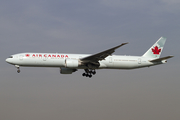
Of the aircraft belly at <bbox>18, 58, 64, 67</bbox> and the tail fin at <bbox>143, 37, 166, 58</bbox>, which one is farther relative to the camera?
the tail fin at <bbox>143, 37, 166, 58</bbox>

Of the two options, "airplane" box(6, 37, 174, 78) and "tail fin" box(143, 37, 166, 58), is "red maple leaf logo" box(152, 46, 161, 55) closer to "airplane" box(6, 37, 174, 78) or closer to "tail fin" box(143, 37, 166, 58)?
"tail fin" box(143, 37, 166, 58)

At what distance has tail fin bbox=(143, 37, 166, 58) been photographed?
147ft

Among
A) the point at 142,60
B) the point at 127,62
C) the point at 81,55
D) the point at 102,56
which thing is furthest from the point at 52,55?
the point at 142,60

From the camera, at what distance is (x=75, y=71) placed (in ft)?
148

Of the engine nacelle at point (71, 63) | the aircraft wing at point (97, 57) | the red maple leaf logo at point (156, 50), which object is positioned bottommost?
the engine nacelle at point (71, 63)

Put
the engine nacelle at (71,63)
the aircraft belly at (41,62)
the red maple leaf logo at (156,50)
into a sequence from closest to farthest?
the engine nacelle at (71,63), the aircraft belly at (41,62), the red maple leaf logo at (156,50)

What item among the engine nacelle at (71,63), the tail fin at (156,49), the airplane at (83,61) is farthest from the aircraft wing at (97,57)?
the tail fin at (156,49)


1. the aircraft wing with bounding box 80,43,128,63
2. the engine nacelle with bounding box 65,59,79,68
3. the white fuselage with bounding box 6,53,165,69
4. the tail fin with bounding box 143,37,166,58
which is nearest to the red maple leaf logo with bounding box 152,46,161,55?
the tail fin with bounding box 143,37,166,58

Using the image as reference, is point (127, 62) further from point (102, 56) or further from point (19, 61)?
point (19, 61)

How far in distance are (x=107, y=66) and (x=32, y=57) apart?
1119cm

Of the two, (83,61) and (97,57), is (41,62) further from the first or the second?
(97,57)

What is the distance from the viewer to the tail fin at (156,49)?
44.8 metres

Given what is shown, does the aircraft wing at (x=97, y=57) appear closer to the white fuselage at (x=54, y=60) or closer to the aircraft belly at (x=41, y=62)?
the white fuselage at (x=54, y=60)

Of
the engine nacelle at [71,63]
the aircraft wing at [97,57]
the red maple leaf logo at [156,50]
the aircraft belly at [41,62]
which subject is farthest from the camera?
the red maple leaf logo at [156,50]
